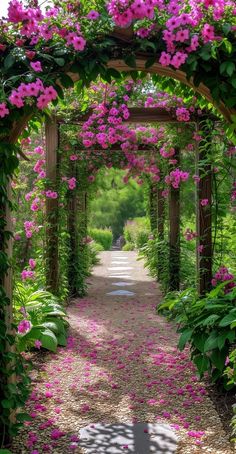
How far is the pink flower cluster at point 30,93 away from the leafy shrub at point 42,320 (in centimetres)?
184

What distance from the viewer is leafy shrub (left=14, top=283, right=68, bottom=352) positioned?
4.14 m

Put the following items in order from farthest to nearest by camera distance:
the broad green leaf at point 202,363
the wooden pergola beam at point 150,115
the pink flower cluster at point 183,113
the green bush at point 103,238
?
1. the green bush at point 103,238
2. the wooden pergola beam at point 150,115
3. the pink flower cluster at point 183,113
4. the broad green leaf at point 202,363

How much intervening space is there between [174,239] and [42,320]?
9.72 ft

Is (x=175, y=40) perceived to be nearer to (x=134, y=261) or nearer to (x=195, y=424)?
(x=195, y=424)

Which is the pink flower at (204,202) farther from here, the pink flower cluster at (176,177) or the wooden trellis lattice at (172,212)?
the pink flower cluster at (176,177)

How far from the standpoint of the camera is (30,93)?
95.3 inches

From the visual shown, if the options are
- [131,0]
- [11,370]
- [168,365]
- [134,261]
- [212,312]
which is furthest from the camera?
[134,261]

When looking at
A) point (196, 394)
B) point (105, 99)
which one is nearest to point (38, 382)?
point (196, 394)

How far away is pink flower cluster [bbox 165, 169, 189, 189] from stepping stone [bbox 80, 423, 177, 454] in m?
3.88

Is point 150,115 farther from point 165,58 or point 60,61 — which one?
point 60,61

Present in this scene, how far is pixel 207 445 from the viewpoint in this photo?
8.98ft

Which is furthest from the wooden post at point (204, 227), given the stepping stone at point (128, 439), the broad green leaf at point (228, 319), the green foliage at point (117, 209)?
the green foliage at point (117, 209)

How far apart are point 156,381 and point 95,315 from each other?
254 centimetres

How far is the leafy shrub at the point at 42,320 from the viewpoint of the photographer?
13.6 feet
